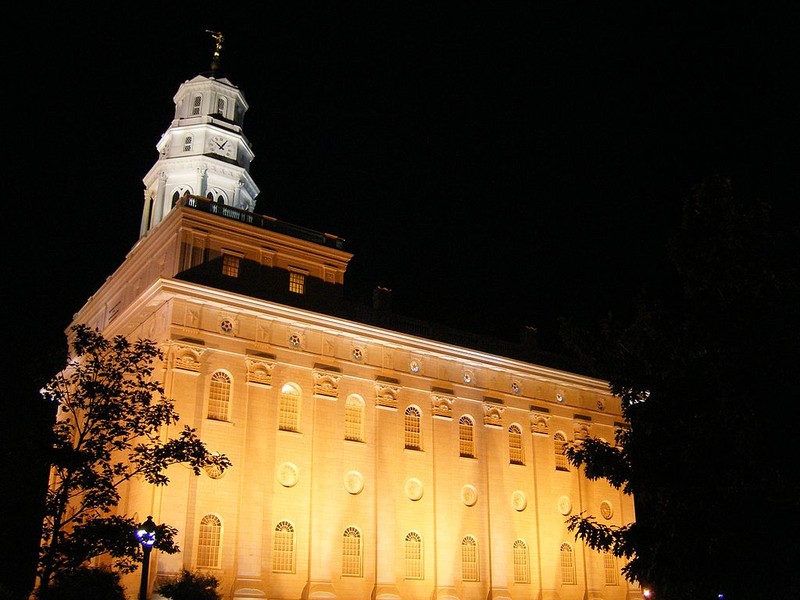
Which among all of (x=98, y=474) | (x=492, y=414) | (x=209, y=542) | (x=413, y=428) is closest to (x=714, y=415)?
(x=98, y=474)

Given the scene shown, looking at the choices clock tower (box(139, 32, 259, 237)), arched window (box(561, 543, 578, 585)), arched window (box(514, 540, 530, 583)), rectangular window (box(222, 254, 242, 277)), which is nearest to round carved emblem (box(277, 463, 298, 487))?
rectangular window (box(222, 254, 242, 277))

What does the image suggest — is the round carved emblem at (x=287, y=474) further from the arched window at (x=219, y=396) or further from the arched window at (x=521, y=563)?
the arched window at (x=521, y=563)

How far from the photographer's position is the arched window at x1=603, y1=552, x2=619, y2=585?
44188 mm

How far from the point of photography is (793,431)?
16.4 metres

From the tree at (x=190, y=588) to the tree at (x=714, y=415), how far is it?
14220mm

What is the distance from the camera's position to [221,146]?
1699 inches

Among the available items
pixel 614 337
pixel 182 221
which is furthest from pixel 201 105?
pixel 614 337

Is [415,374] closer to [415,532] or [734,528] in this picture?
[415,532]

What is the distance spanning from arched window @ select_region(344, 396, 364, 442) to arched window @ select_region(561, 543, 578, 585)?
43.3ft

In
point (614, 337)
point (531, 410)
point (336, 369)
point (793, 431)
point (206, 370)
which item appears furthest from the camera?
point (531, 410)

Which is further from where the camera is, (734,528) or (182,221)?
(182,221)

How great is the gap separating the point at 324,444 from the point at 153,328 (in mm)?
8560

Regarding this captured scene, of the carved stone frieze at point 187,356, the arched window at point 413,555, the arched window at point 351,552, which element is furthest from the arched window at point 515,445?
the carved stone frieze at point 187,356

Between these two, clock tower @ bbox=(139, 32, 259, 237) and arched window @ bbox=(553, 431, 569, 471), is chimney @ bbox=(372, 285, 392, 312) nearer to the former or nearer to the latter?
clock tower @ bbox=(139, 32, 259, 237)
